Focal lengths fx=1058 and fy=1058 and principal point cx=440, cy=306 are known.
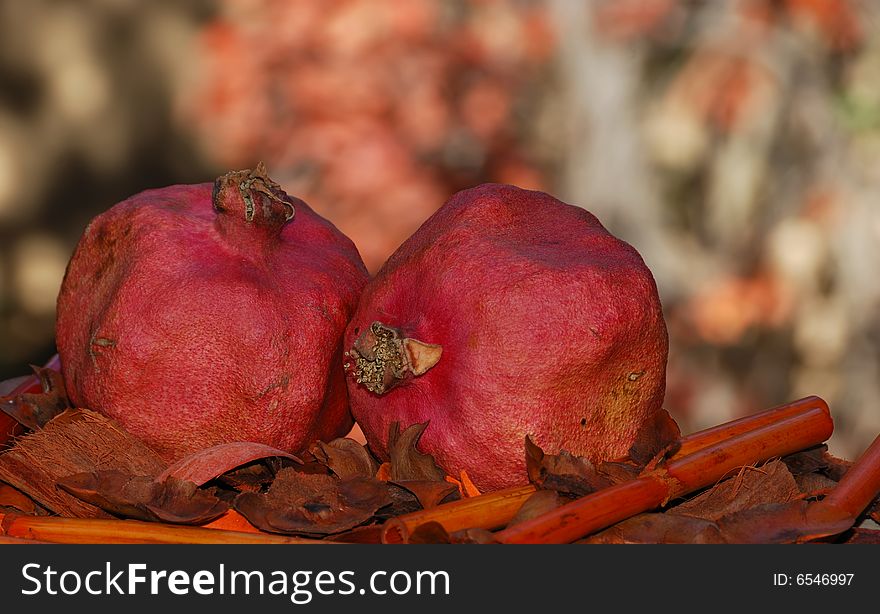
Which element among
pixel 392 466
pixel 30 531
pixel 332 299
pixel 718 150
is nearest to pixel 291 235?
pixel 332 299

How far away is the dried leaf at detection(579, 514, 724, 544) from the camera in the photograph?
0.96m

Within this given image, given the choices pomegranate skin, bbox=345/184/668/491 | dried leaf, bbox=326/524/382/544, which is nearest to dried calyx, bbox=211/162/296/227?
pomegranate skin, bbox=345/184/668/491

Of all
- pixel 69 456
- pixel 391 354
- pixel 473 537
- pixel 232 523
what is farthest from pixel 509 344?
pixel 69 456

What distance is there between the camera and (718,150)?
140 inches

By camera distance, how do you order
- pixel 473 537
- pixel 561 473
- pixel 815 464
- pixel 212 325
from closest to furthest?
1. pixel 473 537
2. pixel 561 473
3. pixel 212 325
4. pixel 815 464

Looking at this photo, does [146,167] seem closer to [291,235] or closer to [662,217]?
[662,217]

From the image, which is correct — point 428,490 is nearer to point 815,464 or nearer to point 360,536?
point 360,536

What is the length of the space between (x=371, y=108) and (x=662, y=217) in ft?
3.36

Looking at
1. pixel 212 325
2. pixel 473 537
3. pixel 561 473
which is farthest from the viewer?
pixel 212 325

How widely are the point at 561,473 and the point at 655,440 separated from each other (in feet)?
0.44

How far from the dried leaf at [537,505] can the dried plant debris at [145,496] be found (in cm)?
29

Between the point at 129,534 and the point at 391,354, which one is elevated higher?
the point at 391,354

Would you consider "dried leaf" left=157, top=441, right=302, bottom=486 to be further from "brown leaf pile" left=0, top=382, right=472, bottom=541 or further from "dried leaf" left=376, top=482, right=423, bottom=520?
"dried leaf" left=376, top=482, right=423, bottom=520

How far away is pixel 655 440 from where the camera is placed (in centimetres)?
110
